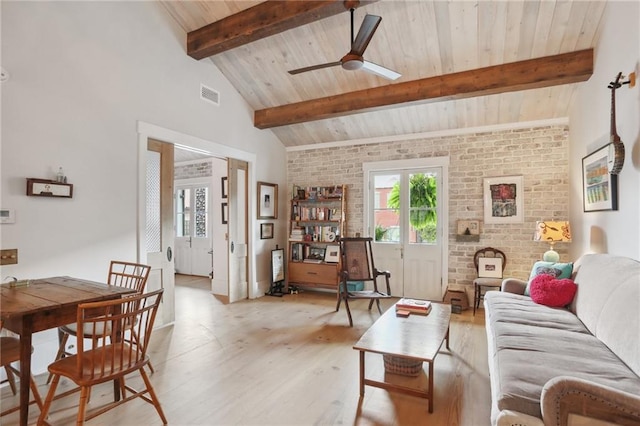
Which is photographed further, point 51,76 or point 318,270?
point 318,270

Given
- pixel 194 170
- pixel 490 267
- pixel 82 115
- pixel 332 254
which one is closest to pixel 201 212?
pixel 194 170

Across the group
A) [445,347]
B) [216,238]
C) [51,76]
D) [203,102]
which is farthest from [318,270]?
[51,76]

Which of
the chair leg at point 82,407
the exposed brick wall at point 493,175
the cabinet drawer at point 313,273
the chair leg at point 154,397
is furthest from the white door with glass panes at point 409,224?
the chair leg at point 82,407

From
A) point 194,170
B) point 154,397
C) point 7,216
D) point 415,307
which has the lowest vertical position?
point 154,397

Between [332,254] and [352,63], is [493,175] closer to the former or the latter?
[332,254]

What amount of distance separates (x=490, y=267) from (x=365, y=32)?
12.4 feet

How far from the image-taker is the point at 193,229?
7.80 metres

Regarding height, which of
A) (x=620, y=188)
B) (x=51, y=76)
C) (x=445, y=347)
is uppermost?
(x=51, y=76)

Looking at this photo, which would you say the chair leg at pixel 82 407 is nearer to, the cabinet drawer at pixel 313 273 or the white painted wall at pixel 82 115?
the white painted wall at pixel 82 115

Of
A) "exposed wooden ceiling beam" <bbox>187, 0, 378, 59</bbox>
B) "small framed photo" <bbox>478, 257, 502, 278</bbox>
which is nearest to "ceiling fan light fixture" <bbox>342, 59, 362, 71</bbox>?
"exposed wooden ceiling beam" <bbox>187, 0, 378, 59</bbox>

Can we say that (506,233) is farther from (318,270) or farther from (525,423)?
(525,423)

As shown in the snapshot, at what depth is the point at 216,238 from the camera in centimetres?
599

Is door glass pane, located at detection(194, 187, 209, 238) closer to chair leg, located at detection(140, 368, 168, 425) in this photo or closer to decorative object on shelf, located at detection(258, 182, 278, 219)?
decorative object on shelf, located at detection(258, 182, 278, 219)

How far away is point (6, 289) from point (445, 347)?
12.4ft
